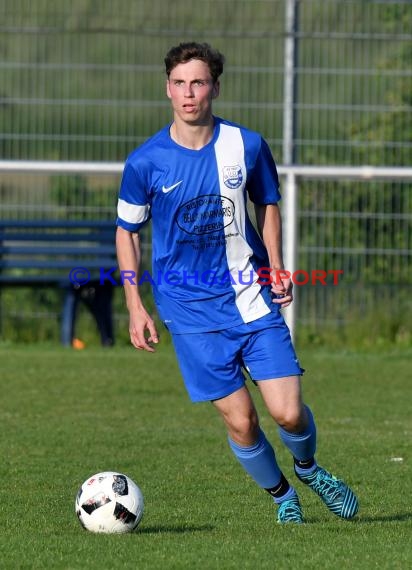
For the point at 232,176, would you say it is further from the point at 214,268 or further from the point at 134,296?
the point at 134,296

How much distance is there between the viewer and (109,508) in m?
5.91

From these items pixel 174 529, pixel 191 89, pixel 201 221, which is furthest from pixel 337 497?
pixel 191 89

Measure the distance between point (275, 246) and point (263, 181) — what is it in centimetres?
30

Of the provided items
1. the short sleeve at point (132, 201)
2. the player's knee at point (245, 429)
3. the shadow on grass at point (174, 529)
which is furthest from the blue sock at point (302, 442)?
the short sleeve at point (132, 201)

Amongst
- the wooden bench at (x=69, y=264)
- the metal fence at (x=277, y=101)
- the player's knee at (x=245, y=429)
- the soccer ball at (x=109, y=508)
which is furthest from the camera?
the wooden bench at (x=69, y=264)

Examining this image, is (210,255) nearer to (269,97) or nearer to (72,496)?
(72,496)

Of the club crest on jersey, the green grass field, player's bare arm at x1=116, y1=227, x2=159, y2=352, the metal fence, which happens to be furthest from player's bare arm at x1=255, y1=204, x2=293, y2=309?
the metal fence

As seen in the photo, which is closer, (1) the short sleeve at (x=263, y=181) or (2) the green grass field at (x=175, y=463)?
(2) the green grass field at (x=175, y=463)

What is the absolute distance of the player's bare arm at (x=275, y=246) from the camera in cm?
611

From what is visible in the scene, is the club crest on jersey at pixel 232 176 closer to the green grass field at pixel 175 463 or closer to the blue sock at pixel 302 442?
the blue sock at pixel 302 442

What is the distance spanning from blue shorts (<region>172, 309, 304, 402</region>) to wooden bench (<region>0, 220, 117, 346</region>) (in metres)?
7.75

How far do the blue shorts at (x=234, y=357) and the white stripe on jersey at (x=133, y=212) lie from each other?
22.1 inches

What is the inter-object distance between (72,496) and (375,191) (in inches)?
300

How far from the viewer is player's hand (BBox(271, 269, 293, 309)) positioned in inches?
240
